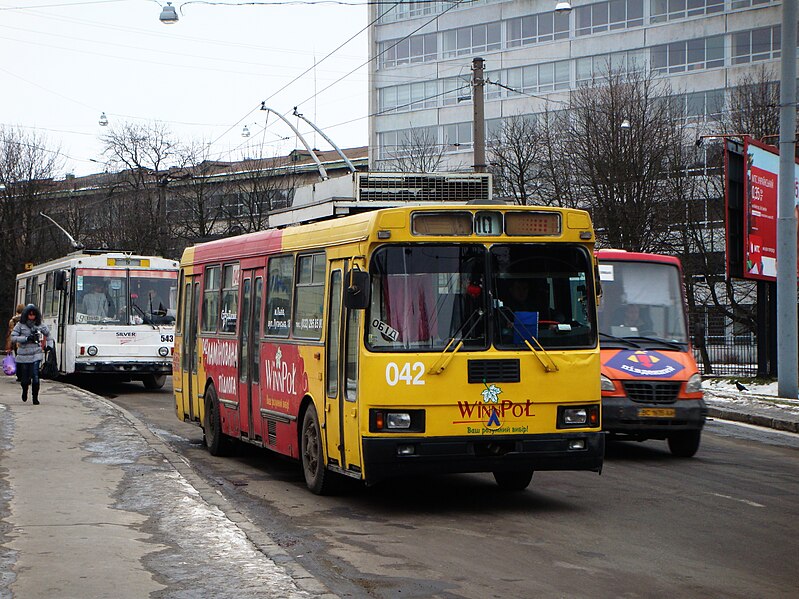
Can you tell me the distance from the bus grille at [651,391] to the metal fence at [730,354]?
2180 centimetres

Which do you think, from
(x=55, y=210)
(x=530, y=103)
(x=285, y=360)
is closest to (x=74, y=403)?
(x=285, y=360)

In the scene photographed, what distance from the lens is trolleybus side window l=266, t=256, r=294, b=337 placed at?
41.7ft

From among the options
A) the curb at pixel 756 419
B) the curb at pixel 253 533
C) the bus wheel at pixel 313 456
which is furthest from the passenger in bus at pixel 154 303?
the bus wheel at pixel 313 456

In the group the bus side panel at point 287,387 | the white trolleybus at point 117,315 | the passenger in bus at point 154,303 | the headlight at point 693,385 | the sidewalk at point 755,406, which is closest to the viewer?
the bus side panel at point 287,387

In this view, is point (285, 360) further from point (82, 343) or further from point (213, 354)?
point (82, 343)

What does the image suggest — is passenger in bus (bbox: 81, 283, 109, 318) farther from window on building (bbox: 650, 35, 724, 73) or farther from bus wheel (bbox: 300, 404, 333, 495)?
window on building (bbox: 650, 35, 724, 73)

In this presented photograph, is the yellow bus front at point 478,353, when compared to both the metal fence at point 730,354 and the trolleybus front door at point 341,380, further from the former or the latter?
the metal fence at point 730,354

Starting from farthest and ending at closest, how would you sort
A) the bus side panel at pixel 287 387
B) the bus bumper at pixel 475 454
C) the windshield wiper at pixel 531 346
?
the bus side panel at pixel 287 387 < the windshield wiper at pixel 531 346 < the bus bumper at pixel 475 454

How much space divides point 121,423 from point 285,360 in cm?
625

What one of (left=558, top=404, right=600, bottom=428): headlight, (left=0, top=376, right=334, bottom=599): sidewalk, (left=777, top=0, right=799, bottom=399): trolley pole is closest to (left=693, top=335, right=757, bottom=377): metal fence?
(left=777, top=0, right=799, bottom=399): trolley pole

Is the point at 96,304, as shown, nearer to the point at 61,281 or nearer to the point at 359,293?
the point at 61,281

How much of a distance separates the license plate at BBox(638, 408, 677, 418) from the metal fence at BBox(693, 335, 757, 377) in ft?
71.9

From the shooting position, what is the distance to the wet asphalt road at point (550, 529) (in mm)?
7645

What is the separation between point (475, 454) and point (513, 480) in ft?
5.47
